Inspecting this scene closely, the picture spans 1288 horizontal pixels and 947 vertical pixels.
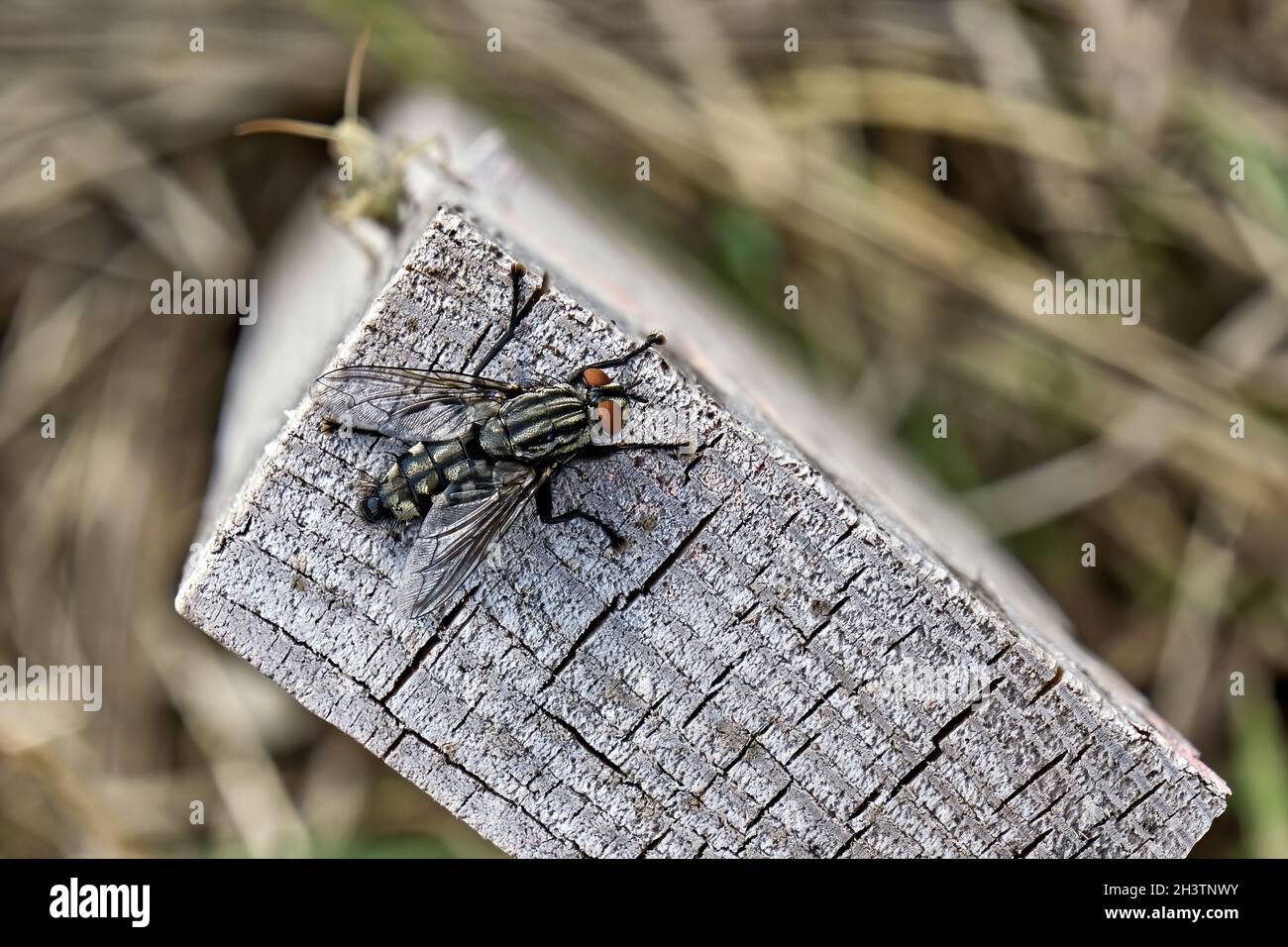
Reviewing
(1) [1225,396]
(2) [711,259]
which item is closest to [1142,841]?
(1) [1225,396]

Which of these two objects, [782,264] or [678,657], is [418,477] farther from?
[782,264]

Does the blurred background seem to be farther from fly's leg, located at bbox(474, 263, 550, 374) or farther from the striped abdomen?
fly's leg, located at bbox(474, 263, 550, 374)

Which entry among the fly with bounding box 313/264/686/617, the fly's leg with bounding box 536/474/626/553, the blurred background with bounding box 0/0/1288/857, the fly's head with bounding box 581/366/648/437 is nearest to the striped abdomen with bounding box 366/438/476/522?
the fly with bounding box 313/264/686/617

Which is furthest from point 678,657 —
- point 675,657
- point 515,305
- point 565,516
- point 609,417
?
point 515,305

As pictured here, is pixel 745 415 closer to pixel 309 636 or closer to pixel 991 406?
pixel 309 636

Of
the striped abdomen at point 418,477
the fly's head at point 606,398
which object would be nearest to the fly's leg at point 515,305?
the fly's head at point 606,398
